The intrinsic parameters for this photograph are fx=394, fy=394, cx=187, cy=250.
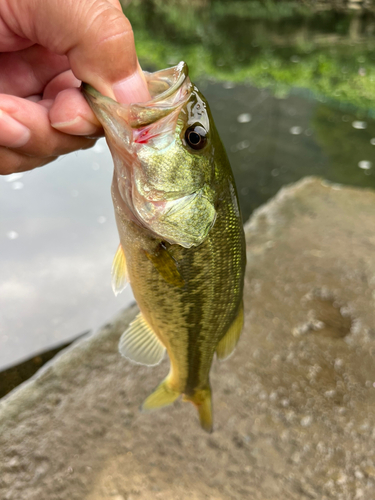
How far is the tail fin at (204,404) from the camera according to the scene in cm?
168

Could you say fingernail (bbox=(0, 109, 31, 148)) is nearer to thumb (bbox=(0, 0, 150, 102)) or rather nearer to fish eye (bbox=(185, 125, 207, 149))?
thumb (bbox=(0, 0, 150, 102))

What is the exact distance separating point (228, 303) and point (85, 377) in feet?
4.99

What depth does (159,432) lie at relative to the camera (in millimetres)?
2240

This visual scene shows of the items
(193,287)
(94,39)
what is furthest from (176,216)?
(94,39)

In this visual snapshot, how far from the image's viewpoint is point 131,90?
3.30 feet

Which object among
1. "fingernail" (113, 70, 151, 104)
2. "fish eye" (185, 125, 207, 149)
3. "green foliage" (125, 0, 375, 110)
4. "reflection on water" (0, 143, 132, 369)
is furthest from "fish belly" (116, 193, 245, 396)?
"green foliage" (125, 0, 375, 110)

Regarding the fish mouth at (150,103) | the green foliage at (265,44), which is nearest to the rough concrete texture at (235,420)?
the fish mouth at (150,103)

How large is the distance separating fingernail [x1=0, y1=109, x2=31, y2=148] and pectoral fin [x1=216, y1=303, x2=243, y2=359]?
914mm

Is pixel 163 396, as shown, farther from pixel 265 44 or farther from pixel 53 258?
pixel 265 44

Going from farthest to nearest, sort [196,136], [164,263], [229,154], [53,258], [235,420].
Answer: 1. [229,154]
2. [53,258]
3. [235,420]
4. [164,263]
5. [196,136]

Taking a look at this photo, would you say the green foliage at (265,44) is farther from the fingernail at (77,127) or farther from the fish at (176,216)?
the fingernail at (77,127)

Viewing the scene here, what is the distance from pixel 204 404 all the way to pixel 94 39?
4.64 feet

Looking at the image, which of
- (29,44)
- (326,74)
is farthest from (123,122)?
(326,74)

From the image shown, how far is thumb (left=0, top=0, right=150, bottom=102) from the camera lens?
0.97 m
